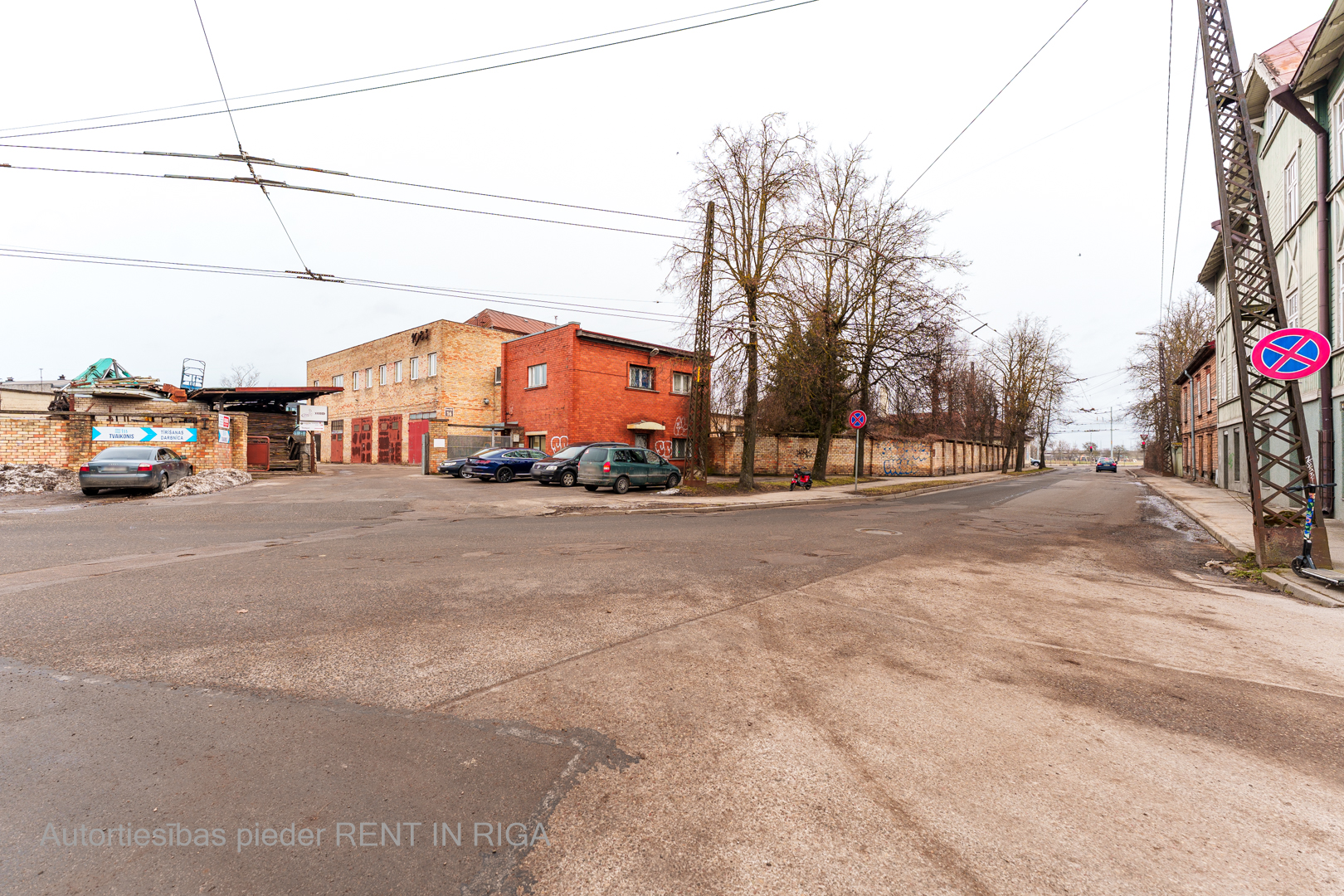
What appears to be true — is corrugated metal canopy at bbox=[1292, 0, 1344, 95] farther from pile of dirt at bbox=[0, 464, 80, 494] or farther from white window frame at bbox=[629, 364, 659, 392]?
pile of dirt at bbox=[0, 464, 80, 494]

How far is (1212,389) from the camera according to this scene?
28.6 metres

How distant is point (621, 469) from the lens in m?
20.3

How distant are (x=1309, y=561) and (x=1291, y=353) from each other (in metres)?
2.75

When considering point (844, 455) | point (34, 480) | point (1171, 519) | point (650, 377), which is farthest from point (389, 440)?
point (1171, 519)

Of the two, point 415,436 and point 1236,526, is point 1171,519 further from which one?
point 415,436

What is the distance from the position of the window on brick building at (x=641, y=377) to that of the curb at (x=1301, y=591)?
1045 inches

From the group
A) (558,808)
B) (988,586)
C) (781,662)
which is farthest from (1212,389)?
(558,808)

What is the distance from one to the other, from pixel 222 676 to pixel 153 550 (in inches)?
255

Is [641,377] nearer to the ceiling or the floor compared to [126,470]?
nearer to the ceiling

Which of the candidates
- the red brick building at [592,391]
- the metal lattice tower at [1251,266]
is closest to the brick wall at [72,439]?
the red brick building at [592,391]

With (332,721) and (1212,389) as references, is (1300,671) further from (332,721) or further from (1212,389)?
(1212,389)

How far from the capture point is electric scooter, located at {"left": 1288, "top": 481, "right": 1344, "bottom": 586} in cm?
713

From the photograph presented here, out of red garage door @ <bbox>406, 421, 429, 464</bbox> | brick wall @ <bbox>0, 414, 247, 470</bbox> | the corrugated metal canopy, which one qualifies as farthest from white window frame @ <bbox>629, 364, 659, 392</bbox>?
the corrugated metal canopy

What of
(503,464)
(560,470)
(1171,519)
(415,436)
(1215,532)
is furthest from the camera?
(415,436)
